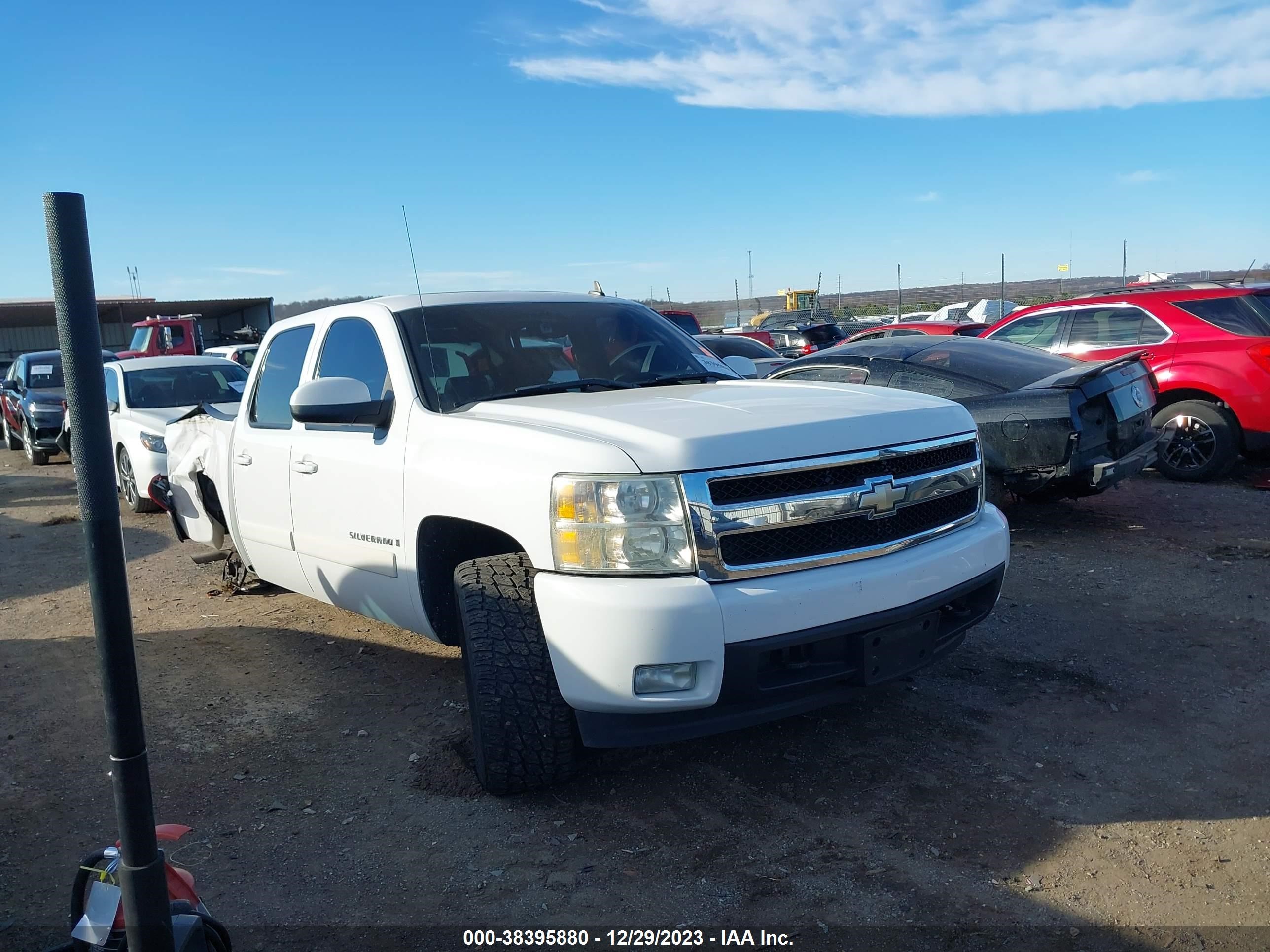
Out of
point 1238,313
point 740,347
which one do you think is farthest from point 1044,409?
point 740,347

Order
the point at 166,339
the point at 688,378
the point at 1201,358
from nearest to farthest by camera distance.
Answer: the point at 688,378 → the point at 1201,358 → the point at 166,339

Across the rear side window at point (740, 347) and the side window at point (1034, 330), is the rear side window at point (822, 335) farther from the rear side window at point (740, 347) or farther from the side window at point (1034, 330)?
the side window at point (1034, 330)

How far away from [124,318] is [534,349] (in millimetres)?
34334

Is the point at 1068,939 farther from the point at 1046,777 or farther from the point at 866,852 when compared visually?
the point at 1046,777

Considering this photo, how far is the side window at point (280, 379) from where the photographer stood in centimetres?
482

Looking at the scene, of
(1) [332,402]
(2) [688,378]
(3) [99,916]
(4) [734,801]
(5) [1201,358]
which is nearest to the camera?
(3) [99,916]

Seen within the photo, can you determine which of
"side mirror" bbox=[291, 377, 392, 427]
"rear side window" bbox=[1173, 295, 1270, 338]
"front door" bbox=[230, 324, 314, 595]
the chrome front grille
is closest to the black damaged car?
"rear side window" bbox=[1173, 295, 1270, 338]

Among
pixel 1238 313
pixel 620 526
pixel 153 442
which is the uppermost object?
pixel 1238 313

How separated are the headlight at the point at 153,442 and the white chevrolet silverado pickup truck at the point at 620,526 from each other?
17.6ft

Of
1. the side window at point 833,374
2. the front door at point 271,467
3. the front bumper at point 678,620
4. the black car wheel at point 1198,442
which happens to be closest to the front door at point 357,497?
the front door at point 271,467

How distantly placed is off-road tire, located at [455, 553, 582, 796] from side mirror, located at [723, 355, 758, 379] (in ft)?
6.34

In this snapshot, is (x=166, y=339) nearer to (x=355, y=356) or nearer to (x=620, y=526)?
(x=355, y=356)

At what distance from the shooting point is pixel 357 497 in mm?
4070

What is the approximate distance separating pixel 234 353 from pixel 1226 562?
17.2m
